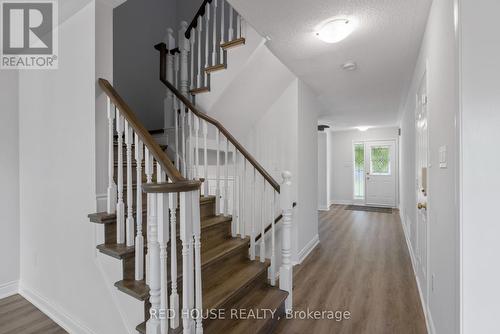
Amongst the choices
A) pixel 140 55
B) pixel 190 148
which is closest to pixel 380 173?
pixel 190 148

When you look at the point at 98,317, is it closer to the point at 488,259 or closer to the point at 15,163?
the point at 15,163

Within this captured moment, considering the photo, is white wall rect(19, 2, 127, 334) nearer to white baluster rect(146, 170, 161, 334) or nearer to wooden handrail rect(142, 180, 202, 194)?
white baluster rect(146, 170, 161, 334)

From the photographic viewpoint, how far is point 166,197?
3.89 ft

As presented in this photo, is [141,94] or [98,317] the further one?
[141,94]

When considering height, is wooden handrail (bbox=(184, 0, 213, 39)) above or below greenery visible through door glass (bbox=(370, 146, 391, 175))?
above

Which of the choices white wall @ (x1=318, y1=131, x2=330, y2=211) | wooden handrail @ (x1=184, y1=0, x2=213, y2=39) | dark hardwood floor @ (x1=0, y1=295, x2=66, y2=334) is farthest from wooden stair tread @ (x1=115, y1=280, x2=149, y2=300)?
white wall @ (x1=318, y1=131, x2=330, y2=211)

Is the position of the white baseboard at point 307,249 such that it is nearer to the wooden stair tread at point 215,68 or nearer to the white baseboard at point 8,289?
the wooden stair tread at point 215,68

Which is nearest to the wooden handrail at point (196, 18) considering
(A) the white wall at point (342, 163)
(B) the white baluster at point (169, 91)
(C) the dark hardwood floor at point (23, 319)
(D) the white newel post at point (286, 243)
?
(B) the white baluster at point (169, 91)

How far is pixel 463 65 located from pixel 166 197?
1.42m

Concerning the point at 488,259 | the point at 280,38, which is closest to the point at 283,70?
the point at 280,38

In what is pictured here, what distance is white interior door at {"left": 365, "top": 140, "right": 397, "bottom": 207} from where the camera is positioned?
7.13 metres

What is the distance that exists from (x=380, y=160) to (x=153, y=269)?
7.55 metres

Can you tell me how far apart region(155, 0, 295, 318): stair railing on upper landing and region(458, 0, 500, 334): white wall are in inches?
50.0

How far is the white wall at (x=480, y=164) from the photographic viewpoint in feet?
3.29
